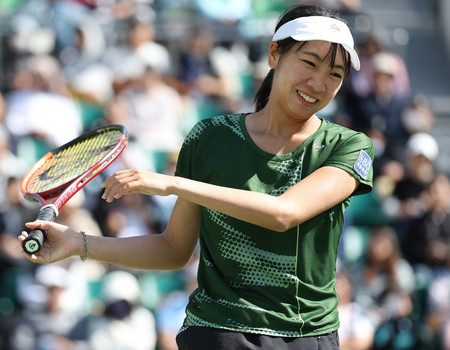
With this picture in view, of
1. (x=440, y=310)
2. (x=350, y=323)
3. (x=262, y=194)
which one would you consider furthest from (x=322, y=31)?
(x=440, y=310)

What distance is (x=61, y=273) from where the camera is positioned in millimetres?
6637

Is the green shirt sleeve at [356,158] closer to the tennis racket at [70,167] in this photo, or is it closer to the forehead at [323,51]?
the forehead at [323,51]

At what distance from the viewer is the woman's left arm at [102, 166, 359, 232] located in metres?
2.57

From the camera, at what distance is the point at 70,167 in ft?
10.9

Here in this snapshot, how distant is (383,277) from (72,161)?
4818 mm

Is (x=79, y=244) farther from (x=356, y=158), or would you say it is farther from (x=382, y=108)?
(x=382, y=108)

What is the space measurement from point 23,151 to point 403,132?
12.7 ft

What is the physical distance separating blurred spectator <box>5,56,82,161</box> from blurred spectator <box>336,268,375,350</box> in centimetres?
268

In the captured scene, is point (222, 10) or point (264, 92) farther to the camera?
point (222, 10)

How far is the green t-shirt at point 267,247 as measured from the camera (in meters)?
2.79

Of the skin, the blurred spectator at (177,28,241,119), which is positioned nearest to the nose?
the skin

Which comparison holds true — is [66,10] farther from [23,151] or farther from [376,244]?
[376,244]

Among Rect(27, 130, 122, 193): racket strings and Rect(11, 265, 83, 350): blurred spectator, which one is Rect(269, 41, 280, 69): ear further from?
Rect(11, 265, 83, 350): blurred spectator

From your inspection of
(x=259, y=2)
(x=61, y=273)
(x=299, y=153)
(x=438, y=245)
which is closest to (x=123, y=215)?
(x=61, y=273)
